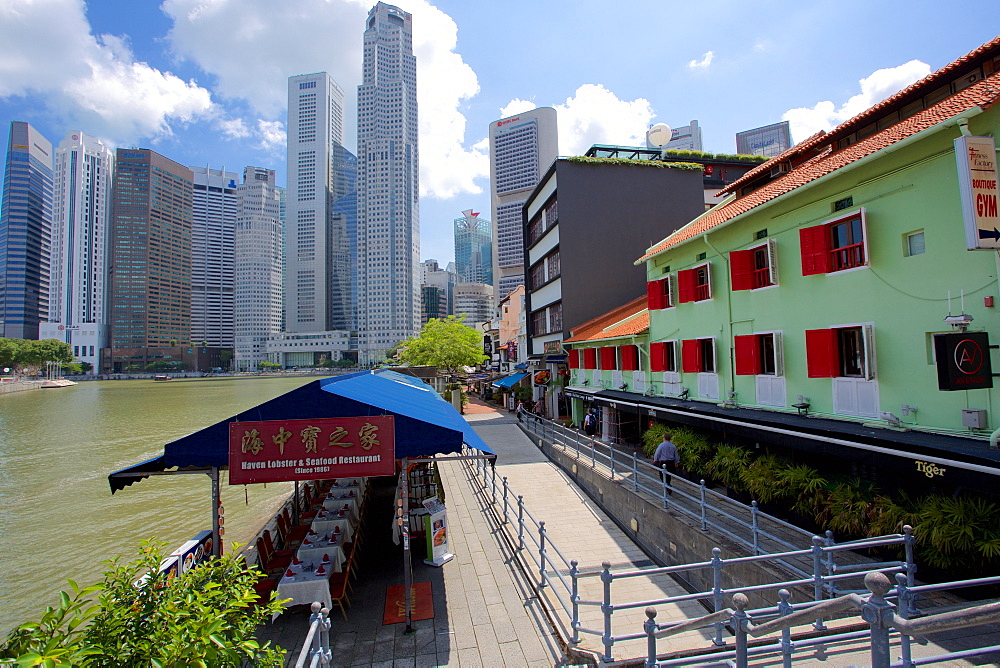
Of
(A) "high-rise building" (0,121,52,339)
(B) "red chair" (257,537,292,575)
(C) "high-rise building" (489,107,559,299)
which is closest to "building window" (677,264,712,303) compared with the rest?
(B) "red chair" (257,537,292,575)

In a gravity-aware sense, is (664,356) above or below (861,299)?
below

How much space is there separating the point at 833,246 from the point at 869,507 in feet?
17.5

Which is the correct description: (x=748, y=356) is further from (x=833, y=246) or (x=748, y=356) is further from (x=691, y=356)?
(x=833, y=246)

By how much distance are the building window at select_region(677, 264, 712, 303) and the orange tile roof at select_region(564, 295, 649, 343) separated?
333 cm

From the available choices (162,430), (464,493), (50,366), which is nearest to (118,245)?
(50,366)

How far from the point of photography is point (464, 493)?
14.4m

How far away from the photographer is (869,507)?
800 cm

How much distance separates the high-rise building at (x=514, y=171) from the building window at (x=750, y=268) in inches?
5506

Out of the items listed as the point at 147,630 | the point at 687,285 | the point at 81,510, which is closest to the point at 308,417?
the point at 147,630

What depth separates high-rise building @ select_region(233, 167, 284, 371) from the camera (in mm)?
183250

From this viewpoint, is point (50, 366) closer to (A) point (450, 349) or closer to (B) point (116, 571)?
(A) point (450, 349)

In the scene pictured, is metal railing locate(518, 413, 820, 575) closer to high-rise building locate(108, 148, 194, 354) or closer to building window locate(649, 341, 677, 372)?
building window locate(649, 341, 677, 372)

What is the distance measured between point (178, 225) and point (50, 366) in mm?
74551

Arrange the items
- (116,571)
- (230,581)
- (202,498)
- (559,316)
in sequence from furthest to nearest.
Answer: (559,316)
(202,498)
(230,581)
(116,571)
